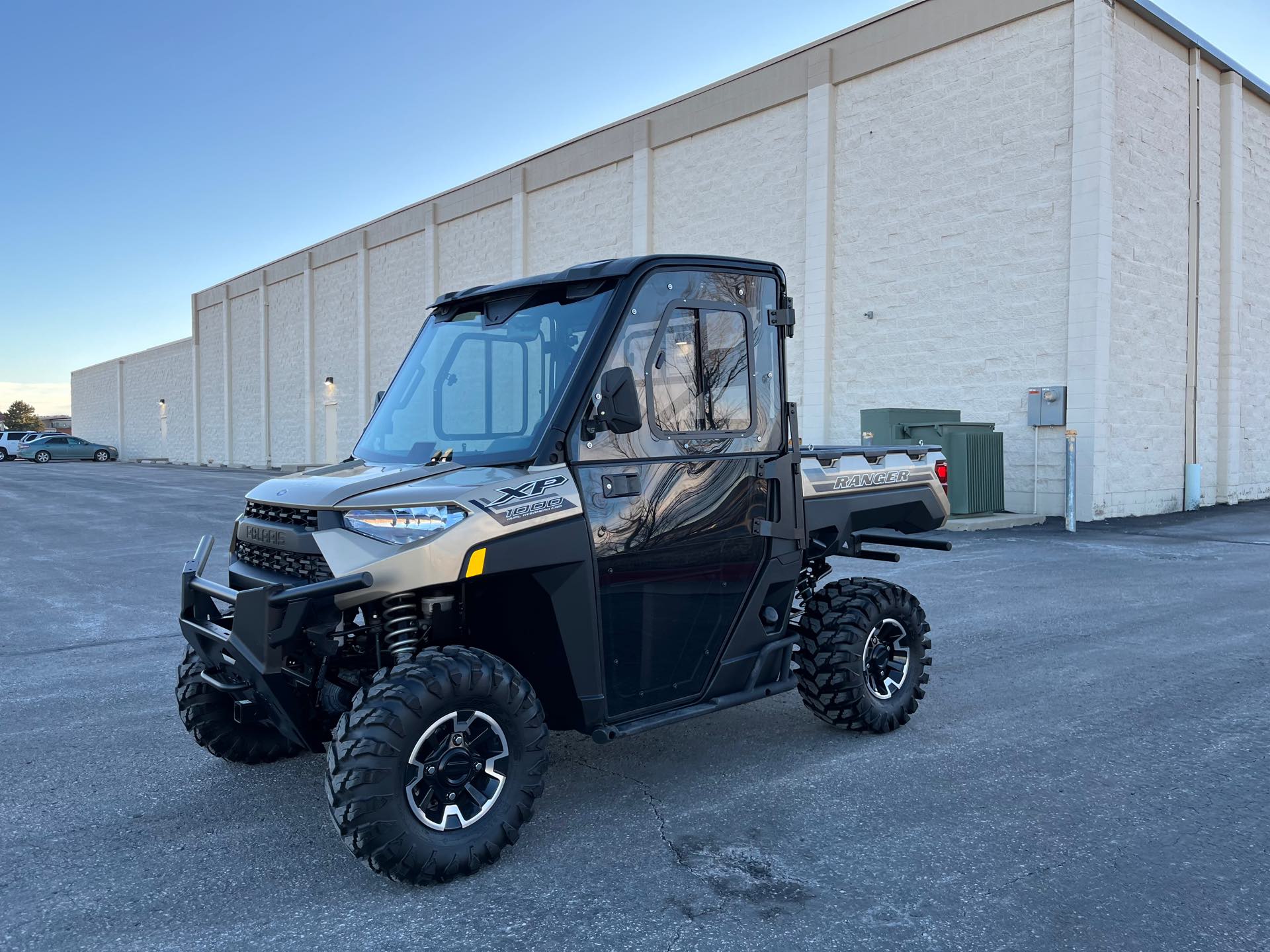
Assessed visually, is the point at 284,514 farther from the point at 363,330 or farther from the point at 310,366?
the point at 310,366

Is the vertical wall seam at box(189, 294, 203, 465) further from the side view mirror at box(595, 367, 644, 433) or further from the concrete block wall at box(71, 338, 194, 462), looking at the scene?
the side view mirror at box(595, 367, 644, 433)

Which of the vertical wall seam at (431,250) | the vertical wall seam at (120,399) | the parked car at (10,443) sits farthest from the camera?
the vertical wall seam at (120,399)

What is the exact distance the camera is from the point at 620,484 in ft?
13.7

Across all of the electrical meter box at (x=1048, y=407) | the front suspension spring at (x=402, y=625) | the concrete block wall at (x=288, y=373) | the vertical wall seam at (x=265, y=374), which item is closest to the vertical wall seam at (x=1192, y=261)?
the electrical meter box at (x=1048, y=407)

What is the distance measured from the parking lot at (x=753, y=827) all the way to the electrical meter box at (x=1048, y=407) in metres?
9.78

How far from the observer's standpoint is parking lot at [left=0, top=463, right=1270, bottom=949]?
3.27 meters

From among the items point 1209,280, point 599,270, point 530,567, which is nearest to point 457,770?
point 530,567

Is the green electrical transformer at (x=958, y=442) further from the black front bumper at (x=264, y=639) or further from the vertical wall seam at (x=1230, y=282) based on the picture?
the black front bumper at (x=264, y=639)

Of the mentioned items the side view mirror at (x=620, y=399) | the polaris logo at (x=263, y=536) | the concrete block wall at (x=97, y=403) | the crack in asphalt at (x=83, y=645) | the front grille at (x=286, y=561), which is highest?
the concrete block wall at (x=97, y=403)

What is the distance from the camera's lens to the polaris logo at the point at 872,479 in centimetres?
529

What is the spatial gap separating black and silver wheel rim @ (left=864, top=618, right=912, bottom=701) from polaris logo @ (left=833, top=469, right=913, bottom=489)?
748 mm

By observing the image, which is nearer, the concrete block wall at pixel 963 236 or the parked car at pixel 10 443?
the concrete block wall at pixel 963 236

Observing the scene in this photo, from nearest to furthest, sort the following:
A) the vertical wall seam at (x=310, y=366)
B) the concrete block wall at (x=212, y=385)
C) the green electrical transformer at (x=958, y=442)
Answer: the green electrical transformer at (x=958, y=442), the vertical wall seam at (x=310, y=366), the concrete block wall at (x=212, y=385)

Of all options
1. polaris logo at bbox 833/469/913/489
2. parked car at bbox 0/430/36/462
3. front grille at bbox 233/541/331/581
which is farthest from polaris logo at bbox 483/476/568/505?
parked car at bbox 0/430/36/462
